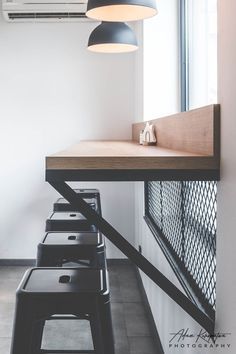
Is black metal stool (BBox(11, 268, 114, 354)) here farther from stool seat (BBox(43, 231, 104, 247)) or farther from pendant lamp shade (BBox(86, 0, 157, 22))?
pendant lamp shade (BBox(86, 0, 157, 22))

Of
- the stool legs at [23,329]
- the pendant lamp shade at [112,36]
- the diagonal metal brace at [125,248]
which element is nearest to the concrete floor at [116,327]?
the stool legs at [23,329]

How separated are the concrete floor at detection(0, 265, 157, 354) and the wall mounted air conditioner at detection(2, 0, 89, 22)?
239 centimetres

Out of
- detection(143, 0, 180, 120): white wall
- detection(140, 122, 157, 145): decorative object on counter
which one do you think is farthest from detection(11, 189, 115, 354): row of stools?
detection(143, 0, 180, 120): white wall

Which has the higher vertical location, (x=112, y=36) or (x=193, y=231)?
(x=112, y=36)

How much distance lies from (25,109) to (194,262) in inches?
117

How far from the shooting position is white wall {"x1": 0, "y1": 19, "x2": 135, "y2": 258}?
416cm

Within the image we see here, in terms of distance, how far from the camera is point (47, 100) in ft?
13.8

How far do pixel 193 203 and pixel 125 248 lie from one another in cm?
37

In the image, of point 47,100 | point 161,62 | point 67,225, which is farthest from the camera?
point 47,100

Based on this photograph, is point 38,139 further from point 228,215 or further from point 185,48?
point 228,215

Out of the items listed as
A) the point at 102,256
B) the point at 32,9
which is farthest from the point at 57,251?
the point at 32,9

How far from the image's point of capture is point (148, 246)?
3.06 metres

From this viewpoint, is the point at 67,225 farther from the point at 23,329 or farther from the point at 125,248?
the point at 125,248

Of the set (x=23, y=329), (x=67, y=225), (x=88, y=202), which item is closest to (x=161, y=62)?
(x=88, y=202)
